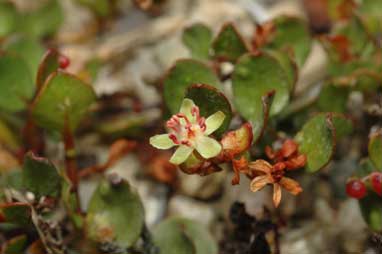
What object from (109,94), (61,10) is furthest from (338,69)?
(61,10)

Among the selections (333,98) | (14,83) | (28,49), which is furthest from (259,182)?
(28,49)

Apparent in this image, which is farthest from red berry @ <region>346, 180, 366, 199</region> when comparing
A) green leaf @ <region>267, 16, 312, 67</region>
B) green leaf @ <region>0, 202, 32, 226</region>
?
green leaf @ <region>0, 202, 32, 226</region>

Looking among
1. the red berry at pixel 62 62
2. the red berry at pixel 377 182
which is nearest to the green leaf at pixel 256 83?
the red berry at pixel 377 182

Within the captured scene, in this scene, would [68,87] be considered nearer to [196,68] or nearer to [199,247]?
[196,68]

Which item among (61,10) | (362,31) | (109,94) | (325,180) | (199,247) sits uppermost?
(61,10)

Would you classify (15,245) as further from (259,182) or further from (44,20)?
(44,20)

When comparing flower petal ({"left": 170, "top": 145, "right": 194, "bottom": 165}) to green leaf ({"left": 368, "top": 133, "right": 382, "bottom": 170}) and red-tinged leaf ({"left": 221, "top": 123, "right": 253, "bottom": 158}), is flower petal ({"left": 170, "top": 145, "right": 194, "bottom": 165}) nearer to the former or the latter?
red-tinged leaf ({"left": 221, "top": 123, "right": 253, "bottom": 158})

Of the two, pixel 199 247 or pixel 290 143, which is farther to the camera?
pixel 199 247
